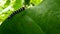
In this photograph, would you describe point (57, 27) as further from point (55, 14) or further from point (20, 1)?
point (20, 1)

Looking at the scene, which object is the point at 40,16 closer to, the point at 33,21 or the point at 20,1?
the point at 33,21

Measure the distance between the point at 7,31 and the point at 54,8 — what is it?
0.10m

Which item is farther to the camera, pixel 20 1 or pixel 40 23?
pixel 20 1

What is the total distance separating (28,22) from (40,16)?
0.08 ft

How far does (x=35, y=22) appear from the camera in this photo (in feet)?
0.89

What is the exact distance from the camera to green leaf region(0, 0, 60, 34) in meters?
0.27

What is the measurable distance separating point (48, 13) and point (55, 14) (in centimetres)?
1

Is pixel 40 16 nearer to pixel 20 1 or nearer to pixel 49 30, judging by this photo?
pixel 49 30

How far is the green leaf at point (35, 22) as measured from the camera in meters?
0.27

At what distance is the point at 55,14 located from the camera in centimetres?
28

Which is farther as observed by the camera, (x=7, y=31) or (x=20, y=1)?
(x=20, y=1)

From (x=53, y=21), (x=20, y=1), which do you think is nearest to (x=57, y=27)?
(x=53, y=21)

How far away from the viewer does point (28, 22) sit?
276mm

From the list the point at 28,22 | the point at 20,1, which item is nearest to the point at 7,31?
the point at 28,22
